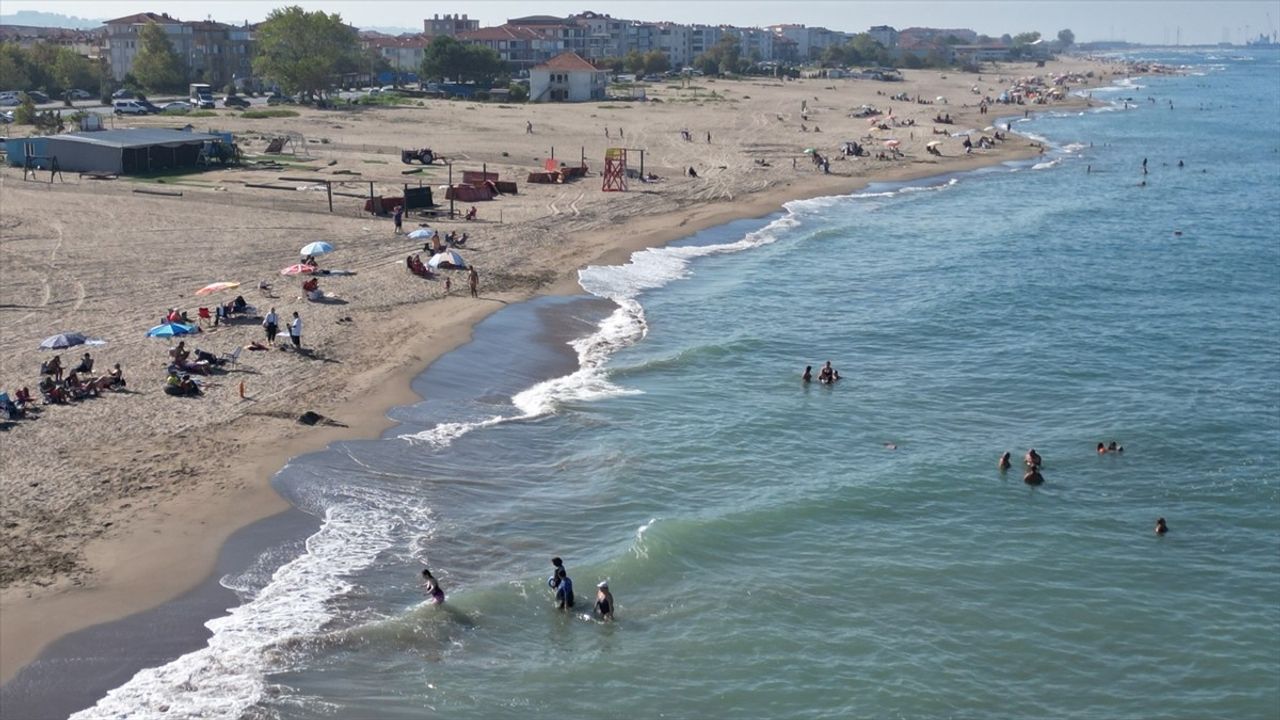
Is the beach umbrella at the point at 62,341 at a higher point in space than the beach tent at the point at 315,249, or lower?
lower

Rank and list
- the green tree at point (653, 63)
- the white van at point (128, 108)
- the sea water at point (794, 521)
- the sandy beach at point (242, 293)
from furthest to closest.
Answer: the green tree at point (653, 63) → the white van at point (128, 108) → the sandy beach at point (242, 293) → the sea water at point (794, 521)

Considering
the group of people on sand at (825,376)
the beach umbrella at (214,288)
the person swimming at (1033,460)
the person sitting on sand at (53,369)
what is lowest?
the person swimming at (1033,460)

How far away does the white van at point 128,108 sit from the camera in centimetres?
9000

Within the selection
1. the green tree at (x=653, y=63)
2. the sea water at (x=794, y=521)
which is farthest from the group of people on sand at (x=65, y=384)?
the green tree at (x=653, y=63)

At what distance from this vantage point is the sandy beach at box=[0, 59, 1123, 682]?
21594mm

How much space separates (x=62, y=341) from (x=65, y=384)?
3303 millimetres

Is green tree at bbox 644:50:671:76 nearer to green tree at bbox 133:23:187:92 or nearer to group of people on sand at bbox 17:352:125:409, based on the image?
green tree at bbox 133:23:187:92

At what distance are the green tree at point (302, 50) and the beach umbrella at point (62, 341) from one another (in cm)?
7616

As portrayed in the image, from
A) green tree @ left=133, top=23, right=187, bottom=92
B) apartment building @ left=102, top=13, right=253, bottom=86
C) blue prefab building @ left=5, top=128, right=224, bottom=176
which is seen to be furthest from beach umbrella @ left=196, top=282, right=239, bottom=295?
apartment building @ left=102, top=13, right=253, bottom=86

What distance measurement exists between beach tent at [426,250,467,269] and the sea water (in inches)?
168

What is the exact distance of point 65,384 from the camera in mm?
27750

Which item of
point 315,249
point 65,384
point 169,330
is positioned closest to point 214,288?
point 169,330

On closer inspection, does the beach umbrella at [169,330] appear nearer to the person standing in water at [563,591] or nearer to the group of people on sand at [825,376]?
the person standing in water at [563,591]

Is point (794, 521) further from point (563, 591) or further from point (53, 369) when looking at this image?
point (53, 369)
